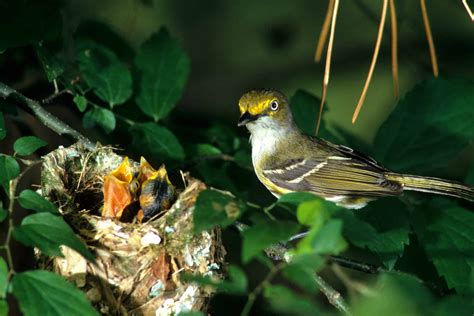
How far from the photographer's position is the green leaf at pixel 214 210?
2.21 metres

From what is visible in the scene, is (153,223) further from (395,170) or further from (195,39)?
(195,39)

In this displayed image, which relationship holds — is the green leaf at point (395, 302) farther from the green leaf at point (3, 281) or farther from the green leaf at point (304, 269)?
the green leaf at point (3, 281)

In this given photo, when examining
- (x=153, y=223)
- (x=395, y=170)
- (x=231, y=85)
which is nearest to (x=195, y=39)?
(x=231, y=85)

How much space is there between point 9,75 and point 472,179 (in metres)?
2.73

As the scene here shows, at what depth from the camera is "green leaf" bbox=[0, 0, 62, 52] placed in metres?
3.44

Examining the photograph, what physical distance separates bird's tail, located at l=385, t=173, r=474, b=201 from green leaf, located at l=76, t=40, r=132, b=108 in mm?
1529

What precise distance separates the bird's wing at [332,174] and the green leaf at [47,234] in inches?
81.9

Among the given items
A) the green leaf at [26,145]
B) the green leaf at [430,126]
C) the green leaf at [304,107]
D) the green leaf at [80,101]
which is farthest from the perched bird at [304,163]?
the green leaf at [26,145]

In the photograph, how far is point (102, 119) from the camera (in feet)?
12.2

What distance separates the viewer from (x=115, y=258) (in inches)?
118

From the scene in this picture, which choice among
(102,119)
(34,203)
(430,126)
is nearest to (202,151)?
(102,119)

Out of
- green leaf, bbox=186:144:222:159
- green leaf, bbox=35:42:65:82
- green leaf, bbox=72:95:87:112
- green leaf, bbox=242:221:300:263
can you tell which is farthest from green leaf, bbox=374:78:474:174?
green leaf, bbox=242:221:300:263

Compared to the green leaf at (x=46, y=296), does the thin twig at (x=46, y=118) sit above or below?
above

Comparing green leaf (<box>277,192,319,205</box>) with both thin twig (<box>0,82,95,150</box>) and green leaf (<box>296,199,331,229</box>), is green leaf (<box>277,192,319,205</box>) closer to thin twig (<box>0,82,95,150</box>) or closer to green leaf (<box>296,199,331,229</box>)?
green leaf (<box>296,199,331,229</box>)
